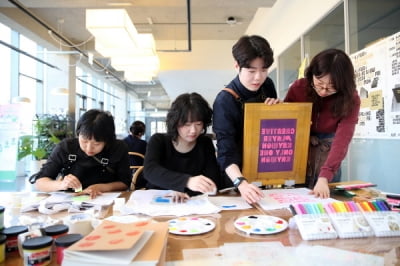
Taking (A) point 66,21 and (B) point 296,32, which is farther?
(A) point 66,21

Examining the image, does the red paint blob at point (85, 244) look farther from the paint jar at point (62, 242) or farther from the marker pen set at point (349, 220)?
the marker pen set at point (349, 220)

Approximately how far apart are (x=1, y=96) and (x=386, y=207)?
7.20 metres

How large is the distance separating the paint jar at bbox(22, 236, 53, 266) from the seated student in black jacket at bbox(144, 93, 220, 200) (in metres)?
0.61

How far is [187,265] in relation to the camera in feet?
2.37

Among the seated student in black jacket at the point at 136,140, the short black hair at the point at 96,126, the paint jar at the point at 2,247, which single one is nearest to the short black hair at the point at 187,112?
the short black hair at the point at 96,126

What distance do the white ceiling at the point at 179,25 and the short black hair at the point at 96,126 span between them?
3.61 meters

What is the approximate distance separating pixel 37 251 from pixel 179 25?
639 cm

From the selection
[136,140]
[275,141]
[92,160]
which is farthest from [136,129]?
[275,141]

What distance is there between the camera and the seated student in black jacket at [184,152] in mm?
1324

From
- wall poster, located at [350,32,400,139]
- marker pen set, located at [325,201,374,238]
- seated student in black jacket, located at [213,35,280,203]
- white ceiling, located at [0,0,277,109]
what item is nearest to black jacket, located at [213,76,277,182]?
seated student in black jacket, located at [213,35,280,203]

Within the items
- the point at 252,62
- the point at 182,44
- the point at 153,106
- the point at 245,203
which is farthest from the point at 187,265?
the point at 153,106

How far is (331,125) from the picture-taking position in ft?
4.86

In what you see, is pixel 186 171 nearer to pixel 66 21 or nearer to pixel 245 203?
pixel 245 203

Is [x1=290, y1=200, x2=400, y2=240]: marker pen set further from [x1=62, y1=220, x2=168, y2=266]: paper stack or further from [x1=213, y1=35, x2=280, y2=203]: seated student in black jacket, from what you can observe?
[x1=62, y1=220, x2=168, y2=266]: paper stack
